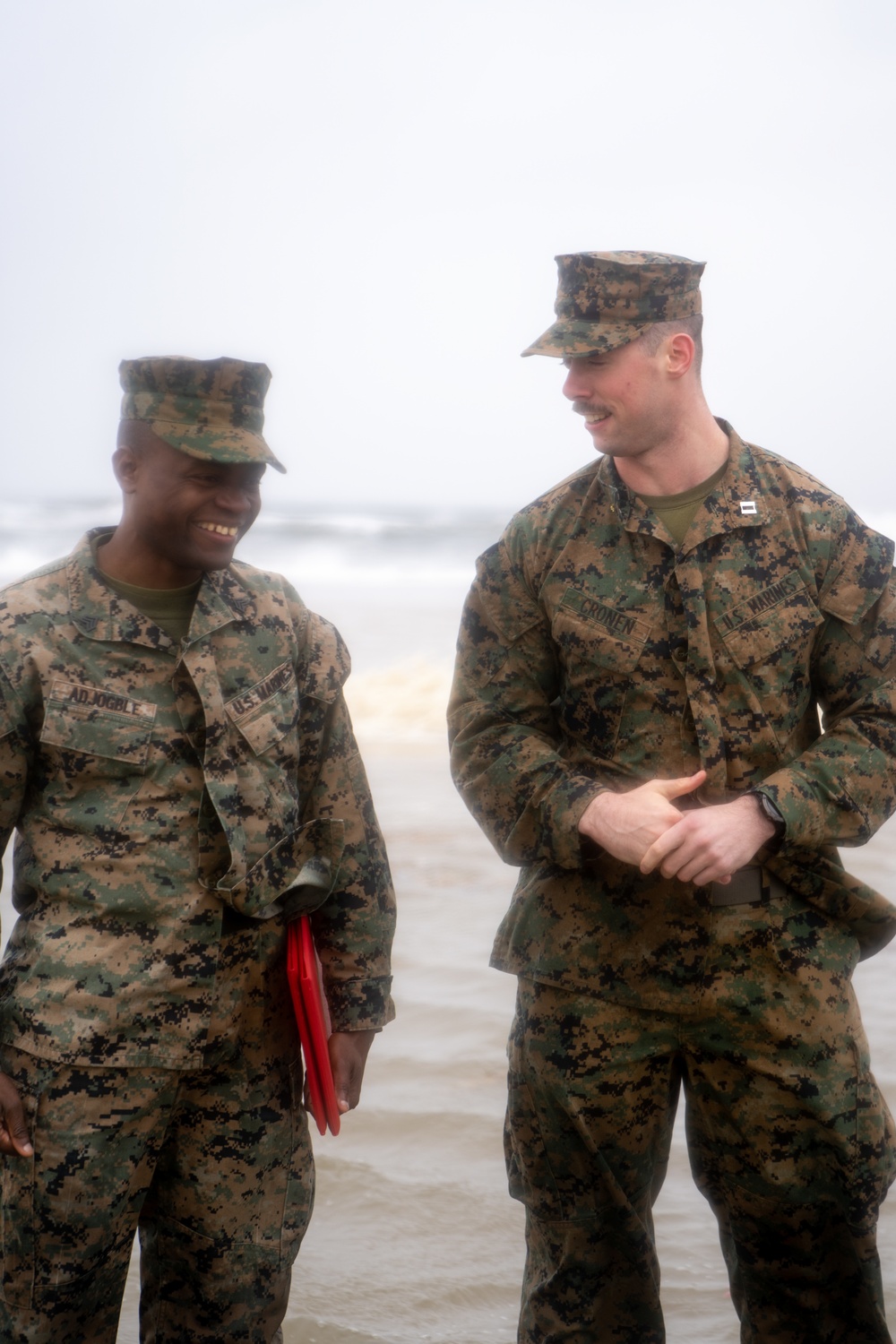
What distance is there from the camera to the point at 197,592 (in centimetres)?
270

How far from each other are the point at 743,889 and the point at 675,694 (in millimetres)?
370

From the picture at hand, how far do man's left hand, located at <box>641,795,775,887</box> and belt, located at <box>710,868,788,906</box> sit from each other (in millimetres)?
152

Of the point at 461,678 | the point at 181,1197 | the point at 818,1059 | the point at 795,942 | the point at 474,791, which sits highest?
the point at 461,678

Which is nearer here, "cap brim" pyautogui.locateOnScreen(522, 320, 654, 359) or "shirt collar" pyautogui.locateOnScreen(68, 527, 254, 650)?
"shirt collar" pyautogui.locateOnScreen(68, 527, 254, 650)

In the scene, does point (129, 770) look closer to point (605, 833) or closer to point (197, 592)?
point (197, 592)

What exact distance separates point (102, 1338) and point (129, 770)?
0.94 meters

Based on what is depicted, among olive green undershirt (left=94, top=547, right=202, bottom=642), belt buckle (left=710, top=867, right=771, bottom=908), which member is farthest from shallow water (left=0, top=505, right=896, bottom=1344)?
olive green undershirt (left=94, top=547, right=202, bottom=642)

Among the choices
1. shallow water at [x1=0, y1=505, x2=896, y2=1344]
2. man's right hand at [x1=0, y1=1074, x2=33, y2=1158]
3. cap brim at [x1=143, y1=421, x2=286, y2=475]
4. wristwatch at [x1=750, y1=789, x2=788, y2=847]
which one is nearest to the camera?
man's right hand at [x1=0, y1=1074, x2=33, y2=1158]

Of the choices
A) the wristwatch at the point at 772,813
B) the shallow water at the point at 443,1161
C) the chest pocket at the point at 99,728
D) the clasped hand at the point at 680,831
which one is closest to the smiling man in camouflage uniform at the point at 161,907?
the chest pocket at the point at 99,728

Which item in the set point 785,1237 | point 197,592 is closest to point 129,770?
point 197,592

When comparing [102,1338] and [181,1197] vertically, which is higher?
[181,1197]

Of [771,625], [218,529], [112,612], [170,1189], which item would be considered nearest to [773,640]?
[771,625]

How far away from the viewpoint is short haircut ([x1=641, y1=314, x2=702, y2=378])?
2.84 meters

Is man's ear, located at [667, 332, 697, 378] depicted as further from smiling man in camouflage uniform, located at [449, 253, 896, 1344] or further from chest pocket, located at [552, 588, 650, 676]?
chest pocket, located at [552, 588, 650, 676]
